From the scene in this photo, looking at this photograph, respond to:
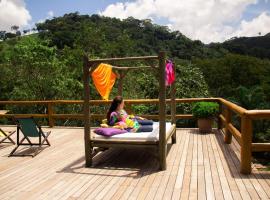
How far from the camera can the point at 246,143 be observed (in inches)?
199

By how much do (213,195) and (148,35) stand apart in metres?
35.5

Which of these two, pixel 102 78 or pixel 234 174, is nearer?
pixel 234 174

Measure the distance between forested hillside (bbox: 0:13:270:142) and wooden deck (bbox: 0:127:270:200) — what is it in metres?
7.95

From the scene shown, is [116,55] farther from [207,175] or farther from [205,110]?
[207,175]

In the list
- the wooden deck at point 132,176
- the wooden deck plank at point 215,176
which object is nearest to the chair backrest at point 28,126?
the wooden deck at point 132,176

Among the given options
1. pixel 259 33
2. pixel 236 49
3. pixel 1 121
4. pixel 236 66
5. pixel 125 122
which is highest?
pixel 259 33

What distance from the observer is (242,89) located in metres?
18.8

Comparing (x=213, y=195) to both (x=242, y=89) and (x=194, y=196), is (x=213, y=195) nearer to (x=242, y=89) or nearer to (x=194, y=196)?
(x=194, y=196)

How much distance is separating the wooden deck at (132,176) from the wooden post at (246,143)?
0.45 ft

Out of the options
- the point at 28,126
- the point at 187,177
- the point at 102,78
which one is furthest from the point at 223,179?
the point at 28,126

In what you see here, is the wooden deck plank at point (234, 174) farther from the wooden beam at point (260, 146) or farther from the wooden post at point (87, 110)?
the wooden post at point (87, 110)

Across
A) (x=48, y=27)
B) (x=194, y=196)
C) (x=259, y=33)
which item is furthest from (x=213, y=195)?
(x=259, y=33)

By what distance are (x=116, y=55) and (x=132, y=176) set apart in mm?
21303

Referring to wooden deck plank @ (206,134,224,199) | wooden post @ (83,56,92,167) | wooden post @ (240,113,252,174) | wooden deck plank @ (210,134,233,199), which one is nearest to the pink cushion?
wooden post @ (83,56,92,167)
